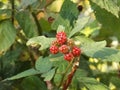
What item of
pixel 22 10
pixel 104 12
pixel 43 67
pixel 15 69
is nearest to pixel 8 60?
pixel 15 69

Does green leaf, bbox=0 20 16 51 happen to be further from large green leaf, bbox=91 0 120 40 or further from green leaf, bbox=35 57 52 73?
large green leaf, bbox=91 0 120 40

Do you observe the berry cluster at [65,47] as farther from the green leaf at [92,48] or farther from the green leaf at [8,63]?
the green leaf at [8,63]

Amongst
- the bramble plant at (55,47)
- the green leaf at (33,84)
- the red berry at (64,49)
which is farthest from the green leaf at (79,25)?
the green leaf at (33,84)

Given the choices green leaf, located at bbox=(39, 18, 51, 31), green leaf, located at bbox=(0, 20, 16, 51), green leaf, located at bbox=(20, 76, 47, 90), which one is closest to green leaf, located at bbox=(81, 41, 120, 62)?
green leaf, located at bbox=(20, 76, 47, 90)

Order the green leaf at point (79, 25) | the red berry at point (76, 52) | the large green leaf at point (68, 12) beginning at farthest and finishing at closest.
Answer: the large green leaf at point (68, 12)
the green leaf at point (79, 25)
the red berry at point (76, 52)

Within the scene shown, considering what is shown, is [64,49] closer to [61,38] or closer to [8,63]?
[61,38]

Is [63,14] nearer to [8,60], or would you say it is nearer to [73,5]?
[73,5]

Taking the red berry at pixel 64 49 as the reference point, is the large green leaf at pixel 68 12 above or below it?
above
